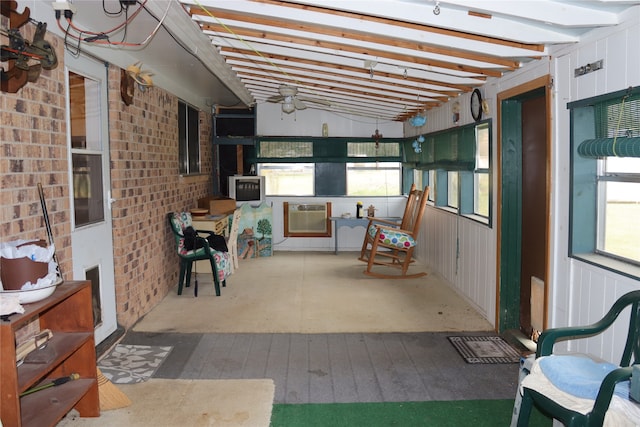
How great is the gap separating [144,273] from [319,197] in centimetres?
424

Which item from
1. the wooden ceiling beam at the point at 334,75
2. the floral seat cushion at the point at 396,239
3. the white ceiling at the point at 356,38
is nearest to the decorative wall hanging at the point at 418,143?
the white ceiling at the point at 356,38

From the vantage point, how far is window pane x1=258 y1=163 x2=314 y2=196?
8938 millimetres

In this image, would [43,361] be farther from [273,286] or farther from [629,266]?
[273,286]

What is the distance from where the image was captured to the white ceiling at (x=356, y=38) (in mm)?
3070

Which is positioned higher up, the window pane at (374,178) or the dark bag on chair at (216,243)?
the window pane at (374,178)

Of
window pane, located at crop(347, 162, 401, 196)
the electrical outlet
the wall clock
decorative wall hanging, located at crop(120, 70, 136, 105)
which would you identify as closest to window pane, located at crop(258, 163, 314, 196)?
window pane, located at crop(347, 162, 401, 196)

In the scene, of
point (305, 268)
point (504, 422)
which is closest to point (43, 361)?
point (504, 422)

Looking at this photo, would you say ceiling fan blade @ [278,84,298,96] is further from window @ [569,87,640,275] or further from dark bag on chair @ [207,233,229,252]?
window @ [569,87,640,275]

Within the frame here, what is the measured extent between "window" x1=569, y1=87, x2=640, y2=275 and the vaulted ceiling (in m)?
0.45

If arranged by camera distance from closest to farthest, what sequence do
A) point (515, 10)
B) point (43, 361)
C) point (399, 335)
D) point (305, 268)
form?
point (43, 361), point (515, 10), point (399, 335), point (305, 268)

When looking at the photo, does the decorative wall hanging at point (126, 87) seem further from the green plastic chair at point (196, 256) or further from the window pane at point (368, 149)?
the window pane at point (368, 149)

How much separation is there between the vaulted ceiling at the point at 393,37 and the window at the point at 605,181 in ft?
1.49

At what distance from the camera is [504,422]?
2932 mm

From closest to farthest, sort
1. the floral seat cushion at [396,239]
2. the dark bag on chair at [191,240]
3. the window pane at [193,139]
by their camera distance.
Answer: the dark bag on chair at [191,240] → the floral seat cushion at [396,239] → the window pane at [193,139]
